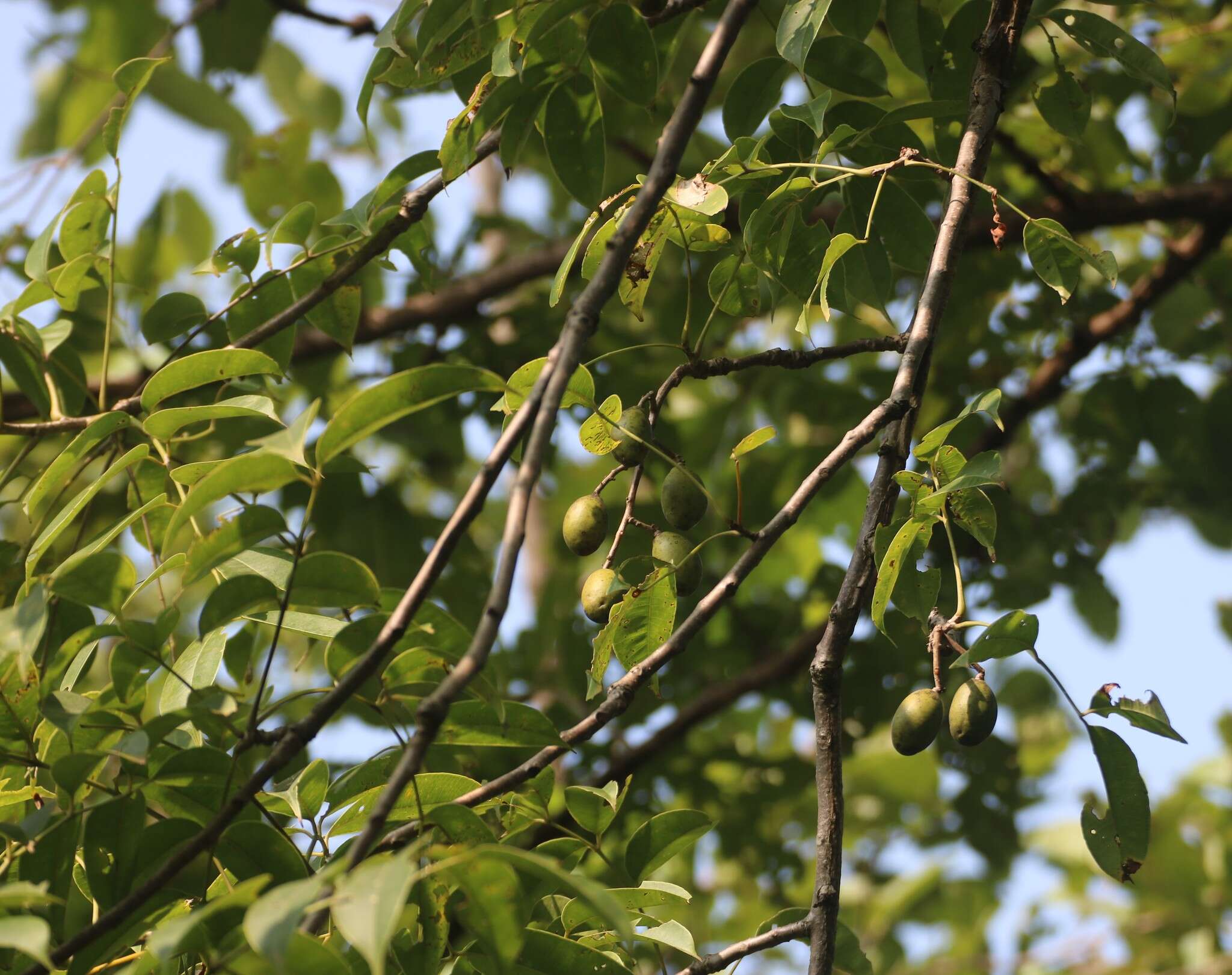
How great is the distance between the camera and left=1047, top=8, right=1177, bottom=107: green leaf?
4.42ft

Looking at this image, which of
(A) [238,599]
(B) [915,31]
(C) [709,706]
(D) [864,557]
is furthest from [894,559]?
(C) [709,706]

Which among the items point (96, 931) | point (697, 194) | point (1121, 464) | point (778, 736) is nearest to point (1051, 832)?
point (778, 736)

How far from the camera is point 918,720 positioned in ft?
3.54

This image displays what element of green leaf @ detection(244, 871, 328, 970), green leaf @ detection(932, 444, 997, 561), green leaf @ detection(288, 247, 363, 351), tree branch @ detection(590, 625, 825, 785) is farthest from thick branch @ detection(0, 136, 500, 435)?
tree branch @ detection(590, 625, 825, 785)

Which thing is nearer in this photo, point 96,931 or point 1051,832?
point 96,931

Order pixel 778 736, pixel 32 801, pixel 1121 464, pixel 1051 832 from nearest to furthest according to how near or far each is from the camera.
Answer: pixel 32 801 < pixel 1121 464 < pixel 778 736 < pixel 1051 832

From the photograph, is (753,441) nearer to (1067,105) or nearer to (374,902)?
(374,902)

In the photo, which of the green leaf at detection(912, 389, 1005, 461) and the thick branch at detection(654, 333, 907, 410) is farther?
the thick branch at detection(654, 333, 907, 410)

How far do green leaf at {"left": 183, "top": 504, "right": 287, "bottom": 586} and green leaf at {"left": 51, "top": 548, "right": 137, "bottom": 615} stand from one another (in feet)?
0.35

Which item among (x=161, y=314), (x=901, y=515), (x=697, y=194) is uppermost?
(x=697, y=194)

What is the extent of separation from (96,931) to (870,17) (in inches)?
52.4

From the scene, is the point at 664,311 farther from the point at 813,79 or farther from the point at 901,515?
the point at 901,515

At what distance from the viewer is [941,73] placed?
1525mm

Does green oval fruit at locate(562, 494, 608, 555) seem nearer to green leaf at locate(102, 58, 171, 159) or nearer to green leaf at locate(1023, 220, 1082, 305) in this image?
green leaf at locate(1023, 220, 1082, 305)
